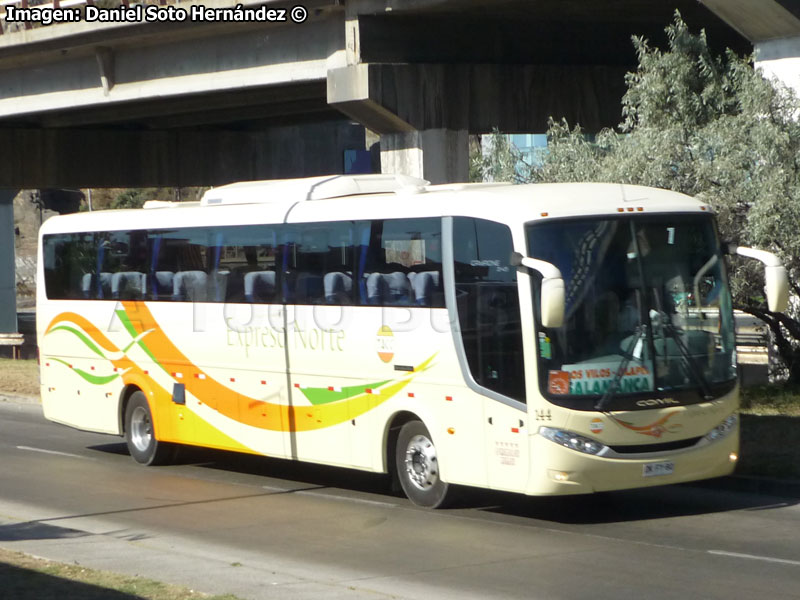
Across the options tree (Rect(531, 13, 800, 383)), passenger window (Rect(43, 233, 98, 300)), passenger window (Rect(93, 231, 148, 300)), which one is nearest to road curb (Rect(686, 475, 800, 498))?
tree (Rect(531, 13, 800, 383))

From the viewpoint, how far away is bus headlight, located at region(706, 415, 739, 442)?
38.6 ft

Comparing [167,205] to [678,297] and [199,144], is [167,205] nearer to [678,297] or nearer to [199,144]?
[678,297]

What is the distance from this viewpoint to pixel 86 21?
24.9 metres

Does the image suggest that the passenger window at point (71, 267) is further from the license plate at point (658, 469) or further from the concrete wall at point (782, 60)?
the concrete wall at point (782, 60)

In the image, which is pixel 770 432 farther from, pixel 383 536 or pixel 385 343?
pixel 383 536

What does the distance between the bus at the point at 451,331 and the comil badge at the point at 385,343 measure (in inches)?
1.2

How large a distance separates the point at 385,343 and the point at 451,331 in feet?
3.43

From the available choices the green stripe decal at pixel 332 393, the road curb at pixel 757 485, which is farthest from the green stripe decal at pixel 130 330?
the road curb at pixel 757 485

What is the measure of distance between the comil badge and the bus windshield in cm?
203

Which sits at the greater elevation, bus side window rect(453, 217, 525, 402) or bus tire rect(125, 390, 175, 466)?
bus side window rect(453, 217, 525, 402)

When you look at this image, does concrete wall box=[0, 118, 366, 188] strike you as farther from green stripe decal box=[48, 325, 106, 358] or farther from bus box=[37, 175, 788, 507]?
bus box=[37, 175, 788, 507]

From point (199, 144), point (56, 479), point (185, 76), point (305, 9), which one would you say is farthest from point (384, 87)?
point (199, 144)

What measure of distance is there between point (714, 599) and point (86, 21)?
64.4 ft

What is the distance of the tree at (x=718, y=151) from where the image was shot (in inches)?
615
